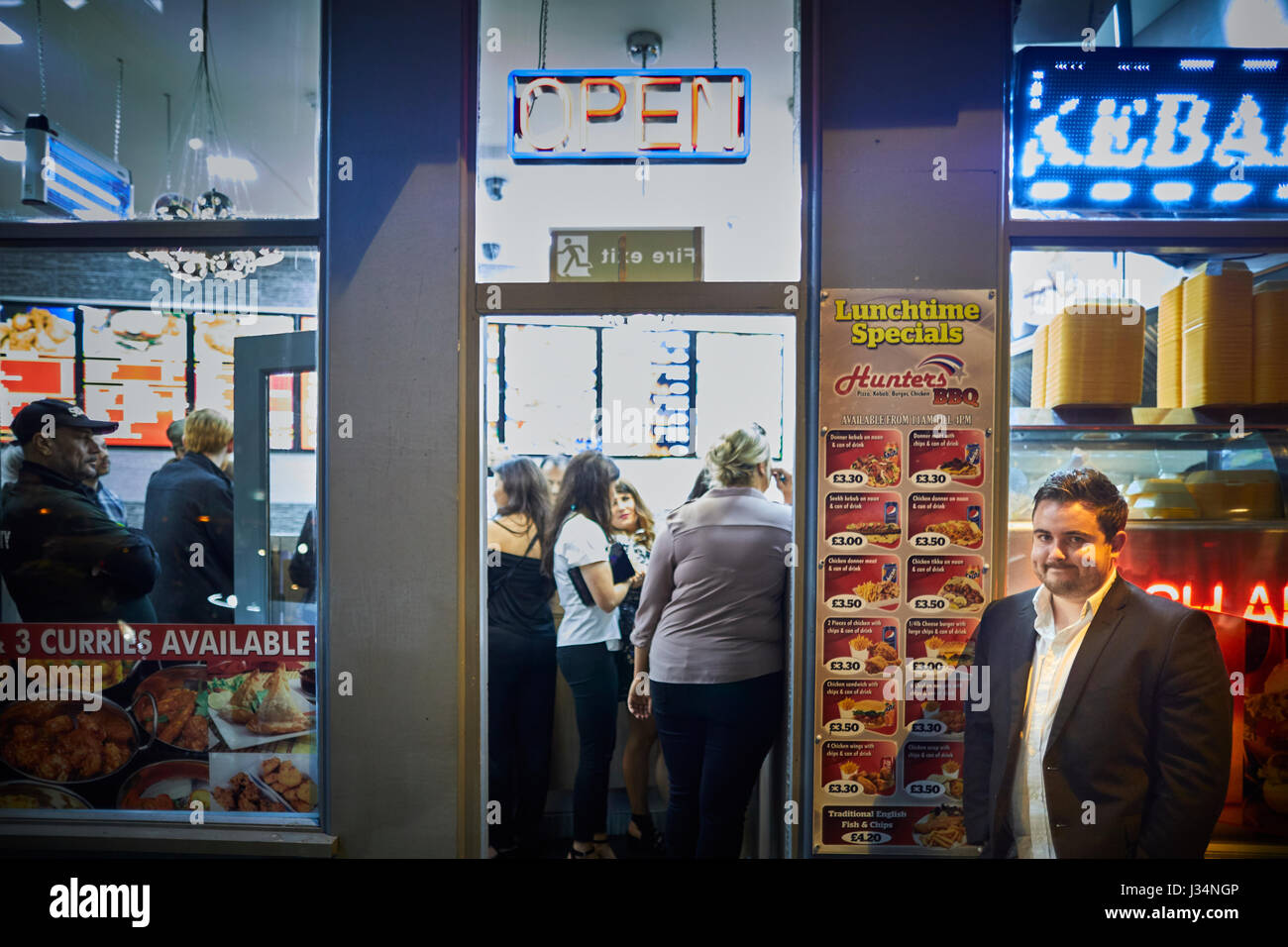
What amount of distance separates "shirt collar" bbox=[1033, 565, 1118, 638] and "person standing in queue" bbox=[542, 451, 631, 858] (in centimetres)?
177

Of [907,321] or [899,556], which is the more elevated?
[907,321]

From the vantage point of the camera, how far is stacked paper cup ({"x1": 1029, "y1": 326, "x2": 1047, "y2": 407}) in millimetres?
2555

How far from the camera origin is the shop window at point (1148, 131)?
246 cm

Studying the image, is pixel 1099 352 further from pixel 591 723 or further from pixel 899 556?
pixel 591 723

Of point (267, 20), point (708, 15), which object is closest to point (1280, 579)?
point (708, 15)

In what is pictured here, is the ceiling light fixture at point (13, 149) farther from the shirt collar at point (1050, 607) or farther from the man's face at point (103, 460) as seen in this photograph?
the shirt collar at point (1050, 607)

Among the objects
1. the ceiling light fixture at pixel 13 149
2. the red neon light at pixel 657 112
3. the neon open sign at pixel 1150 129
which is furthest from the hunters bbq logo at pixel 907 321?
the ceiling light fixture at pixel 13 149

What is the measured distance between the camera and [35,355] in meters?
2.68

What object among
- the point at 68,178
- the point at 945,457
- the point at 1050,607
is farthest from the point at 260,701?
the point at 1050,607

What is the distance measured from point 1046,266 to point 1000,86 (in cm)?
65

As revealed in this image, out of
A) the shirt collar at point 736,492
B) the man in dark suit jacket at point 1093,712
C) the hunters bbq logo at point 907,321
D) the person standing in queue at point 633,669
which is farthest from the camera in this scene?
the person standing in queue at point 633,669

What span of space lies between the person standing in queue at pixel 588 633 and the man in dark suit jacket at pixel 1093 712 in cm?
159

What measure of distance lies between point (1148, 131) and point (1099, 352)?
0.81 m

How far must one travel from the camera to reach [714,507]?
2.78m
